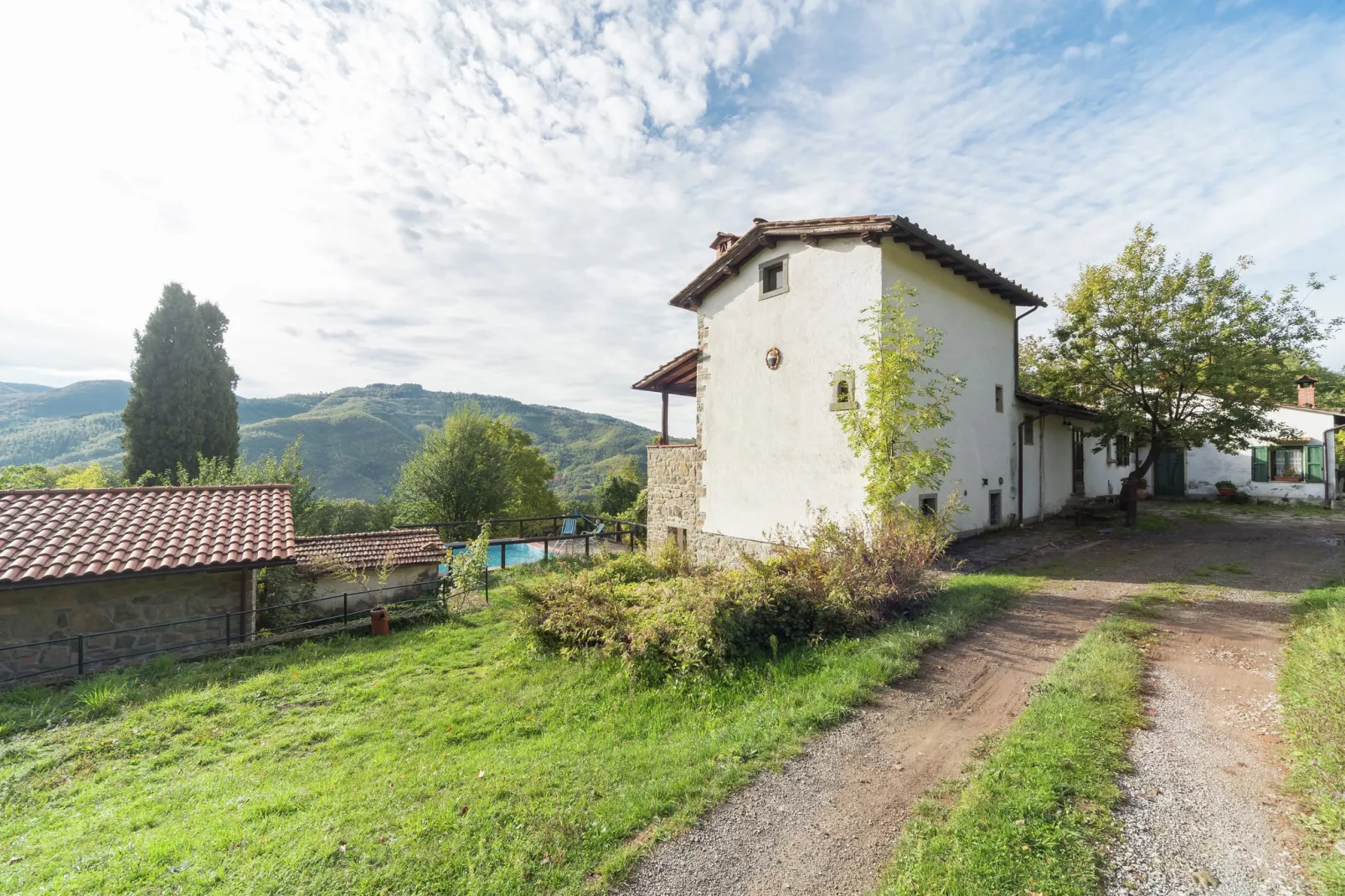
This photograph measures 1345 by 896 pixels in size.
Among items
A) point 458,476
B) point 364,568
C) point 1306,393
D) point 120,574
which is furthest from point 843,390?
point 1306,393

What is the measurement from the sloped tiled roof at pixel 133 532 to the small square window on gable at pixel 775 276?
37.0 ft

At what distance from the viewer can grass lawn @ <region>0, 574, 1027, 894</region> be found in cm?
320

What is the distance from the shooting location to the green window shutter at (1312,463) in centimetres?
1873

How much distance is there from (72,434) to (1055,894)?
11836 centimetres

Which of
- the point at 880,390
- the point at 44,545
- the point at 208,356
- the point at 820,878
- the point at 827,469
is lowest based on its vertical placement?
the point at 820,878

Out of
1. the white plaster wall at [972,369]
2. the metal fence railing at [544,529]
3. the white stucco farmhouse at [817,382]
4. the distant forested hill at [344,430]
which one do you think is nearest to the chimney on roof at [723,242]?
the white stucco farmhouse at [817,382]

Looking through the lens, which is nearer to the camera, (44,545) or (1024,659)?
(1024,659)

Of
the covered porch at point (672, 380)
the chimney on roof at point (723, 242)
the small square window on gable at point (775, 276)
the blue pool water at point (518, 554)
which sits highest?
the chimney on roof at point (723, 242)

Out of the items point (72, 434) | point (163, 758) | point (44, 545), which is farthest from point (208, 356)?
point (72, 434)

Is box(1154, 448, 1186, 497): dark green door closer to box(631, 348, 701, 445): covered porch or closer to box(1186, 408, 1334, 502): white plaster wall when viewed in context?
box(1186, 408, 1334, 502): white plaster wall

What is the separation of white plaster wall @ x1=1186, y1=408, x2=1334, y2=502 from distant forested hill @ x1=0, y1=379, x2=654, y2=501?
44.0 meters

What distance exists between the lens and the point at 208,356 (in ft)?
84.2

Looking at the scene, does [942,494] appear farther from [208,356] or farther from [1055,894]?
[208,356]

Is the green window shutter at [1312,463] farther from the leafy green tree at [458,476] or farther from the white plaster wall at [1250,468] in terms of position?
the leafy green tree at [458,476]
